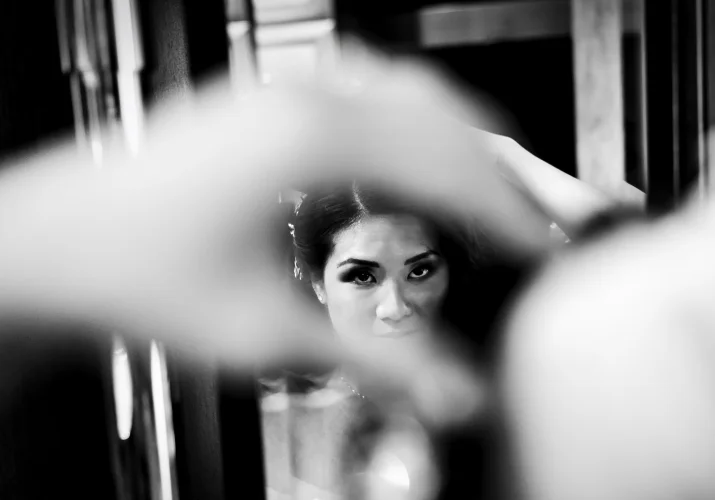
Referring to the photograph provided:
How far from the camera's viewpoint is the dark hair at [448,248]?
46 centimetres

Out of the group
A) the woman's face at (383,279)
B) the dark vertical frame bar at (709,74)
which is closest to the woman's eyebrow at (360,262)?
the woman's face at (383,279)

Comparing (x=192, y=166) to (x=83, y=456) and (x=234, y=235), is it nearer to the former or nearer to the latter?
(x=234, y=235)

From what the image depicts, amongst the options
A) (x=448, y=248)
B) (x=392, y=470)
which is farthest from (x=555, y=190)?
(x=392, y=470)

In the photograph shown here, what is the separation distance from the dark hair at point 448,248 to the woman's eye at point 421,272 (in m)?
0.01

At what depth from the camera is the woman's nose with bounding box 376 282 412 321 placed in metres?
0.46

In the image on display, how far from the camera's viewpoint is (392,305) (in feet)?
1.52

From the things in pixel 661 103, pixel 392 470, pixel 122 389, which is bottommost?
pixel 392 470

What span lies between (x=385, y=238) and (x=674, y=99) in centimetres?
22

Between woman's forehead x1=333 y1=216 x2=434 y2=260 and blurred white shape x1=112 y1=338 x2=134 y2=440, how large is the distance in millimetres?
153

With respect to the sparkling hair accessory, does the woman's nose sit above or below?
below

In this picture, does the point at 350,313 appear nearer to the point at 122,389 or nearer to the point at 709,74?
the point at 122,389

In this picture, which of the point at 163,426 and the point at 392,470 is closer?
the point at 163,426

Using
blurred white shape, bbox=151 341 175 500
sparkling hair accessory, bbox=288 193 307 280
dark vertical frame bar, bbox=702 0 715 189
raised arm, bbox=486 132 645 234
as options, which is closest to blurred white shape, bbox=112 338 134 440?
blurred white shape, bbox=151 341 175 500

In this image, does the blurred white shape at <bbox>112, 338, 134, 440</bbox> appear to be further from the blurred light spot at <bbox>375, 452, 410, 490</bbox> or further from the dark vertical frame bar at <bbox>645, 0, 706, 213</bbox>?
the dark vertical frame bar at <bbox>645, 0, 706, 213</bbox>
